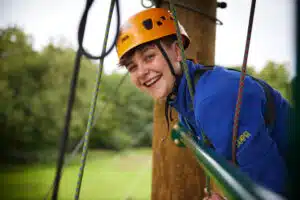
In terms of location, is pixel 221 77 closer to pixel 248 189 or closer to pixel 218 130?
pixel 218 130

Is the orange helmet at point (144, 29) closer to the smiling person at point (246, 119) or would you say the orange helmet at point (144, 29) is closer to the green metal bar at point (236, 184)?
the smiling person at point (246, 119)

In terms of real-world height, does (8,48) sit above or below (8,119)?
above

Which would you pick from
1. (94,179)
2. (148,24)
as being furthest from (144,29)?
(94,179)

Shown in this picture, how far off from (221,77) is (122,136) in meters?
23.2

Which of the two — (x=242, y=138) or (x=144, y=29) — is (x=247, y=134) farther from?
(x=144, y=29)

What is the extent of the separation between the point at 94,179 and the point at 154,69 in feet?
66.5

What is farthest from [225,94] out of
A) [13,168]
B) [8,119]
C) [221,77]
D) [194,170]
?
[13,168]

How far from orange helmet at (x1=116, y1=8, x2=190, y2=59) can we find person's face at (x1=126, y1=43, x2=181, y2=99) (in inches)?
2.5

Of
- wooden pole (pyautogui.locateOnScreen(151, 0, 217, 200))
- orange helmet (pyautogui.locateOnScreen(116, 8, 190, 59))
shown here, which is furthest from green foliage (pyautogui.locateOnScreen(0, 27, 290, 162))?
orange helmet (pyautogui.locateOnScreen(116, 8, 190, 59))

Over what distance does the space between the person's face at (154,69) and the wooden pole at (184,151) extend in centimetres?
45

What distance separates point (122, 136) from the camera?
2353 centimetres

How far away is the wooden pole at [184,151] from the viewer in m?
1.71

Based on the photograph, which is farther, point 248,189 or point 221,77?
point 221,77

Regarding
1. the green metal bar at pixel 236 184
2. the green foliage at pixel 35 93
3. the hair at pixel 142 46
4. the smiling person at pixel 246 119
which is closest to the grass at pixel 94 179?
the green foliage at pixel 35 93
